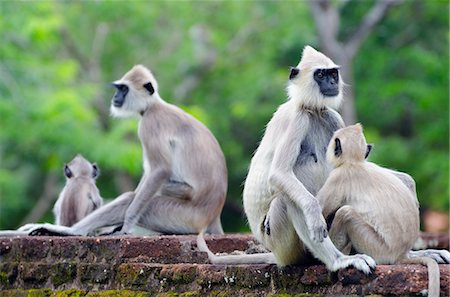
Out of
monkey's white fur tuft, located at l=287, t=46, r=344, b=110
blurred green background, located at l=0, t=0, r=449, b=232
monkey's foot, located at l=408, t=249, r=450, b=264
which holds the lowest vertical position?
blurred green background, located at l=0, t=0, r=449, b=232

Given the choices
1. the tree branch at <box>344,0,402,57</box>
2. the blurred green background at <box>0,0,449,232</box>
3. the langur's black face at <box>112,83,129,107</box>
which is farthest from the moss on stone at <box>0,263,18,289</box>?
the tree branch at <box>344,0,402,57</box>

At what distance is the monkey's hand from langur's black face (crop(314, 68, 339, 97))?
0.89m

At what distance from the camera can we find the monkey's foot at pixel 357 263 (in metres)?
4.57

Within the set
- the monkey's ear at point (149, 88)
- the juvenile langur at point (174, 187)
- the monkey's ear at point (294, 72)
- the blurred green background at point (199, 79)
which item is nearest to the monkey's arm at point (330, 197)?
the monkey's ear at point (294, 72)

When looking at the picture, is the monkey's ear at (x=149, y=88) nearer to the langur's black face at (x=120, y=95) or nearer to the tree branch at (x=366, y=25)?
the langur's black face at (x=120, y=95)

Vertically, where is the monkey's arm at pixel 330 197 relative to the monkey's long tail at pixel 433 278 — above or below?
above

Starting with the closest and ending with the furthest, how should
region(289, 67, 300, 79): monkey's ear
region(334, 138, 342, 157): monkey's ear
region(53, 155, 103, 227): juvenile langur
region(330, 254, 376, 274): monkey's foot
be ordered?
region(330, 254, 376, 274): monkey's foot < region(334, 138, 342, 157): monkey's ear < region(289, 67, 300, 79): monkey's ear < region(53, 155, 103, 227): juvenile langur

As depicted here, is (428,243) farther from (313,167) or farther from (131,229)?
(313,167)

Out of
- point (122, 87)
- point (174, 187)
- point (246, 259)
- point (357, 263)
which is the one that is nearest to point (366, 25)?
point (122, 87)

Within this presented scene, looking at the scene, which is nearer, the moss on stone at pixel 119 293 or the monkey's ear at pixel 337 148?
the monkey's ear at pixel 337 148

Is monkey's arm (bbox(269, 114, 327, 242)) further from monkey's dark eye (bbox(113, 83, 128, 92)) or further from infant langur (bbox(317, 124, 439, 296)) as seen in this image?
monkey's dark eye (bbox(113, 83, 128, 92))

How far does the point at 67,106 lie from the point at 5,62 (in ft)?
3.89

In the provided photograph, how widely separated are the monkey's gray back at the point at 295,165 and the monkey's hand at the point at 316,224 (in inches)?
19.2

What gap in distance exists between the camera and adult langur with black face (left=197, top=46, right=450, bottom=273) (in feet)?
15.9
